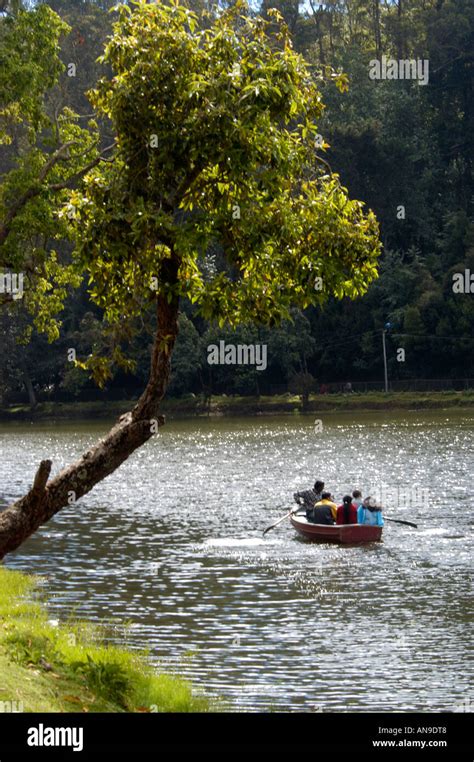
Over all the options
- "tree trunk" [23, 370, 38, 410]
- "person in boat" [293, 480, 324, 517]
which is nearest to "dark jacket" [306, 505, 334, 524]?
"person in boat" [293, 480, 324, 517]

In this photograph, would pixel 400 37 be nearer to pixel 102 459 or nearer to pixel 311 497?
pixel 311 497

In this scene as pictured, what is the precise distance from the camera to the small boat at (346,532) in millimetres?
36594

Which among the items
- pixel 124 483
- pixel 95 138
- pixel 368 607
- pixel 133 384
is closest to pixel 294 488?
pixel 124 483

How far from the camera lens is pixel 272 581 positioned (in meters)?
31.1

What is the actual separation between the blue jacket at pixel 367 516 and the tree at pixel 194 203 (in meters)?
20.7

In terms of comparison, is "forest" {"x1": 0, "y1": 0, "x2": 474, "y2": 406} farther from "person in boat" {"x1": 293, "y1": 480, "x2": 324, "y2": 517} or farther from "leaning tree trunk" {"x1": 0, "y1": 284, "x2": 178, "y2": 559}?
"leaning tree trunk" {"x1": 0, "y1": 284, "x2": 178, "y2": 559}

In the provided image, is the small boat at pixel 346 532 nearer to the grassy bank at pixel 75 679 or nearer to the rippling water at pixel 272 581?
the rippling water at pixel 272 581

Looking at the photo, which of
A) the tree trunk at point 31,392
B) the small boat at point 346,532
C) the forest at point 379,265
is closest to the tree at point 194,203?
the small boat at point 346,532

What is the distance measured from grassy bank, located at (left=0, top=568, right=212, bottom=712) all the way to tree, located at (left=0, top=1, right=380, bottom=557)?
1.82 metres

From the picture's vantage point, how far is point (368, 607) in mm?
27453

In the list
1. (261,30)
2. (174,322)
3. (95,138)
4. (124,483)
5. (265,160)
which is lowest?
(124,483)

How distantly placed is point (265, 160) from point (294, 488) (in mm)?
39212

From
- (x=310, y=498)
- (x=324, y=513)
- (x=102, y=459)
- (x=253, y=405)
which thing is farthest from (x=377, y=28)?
(x=102, y=459)
